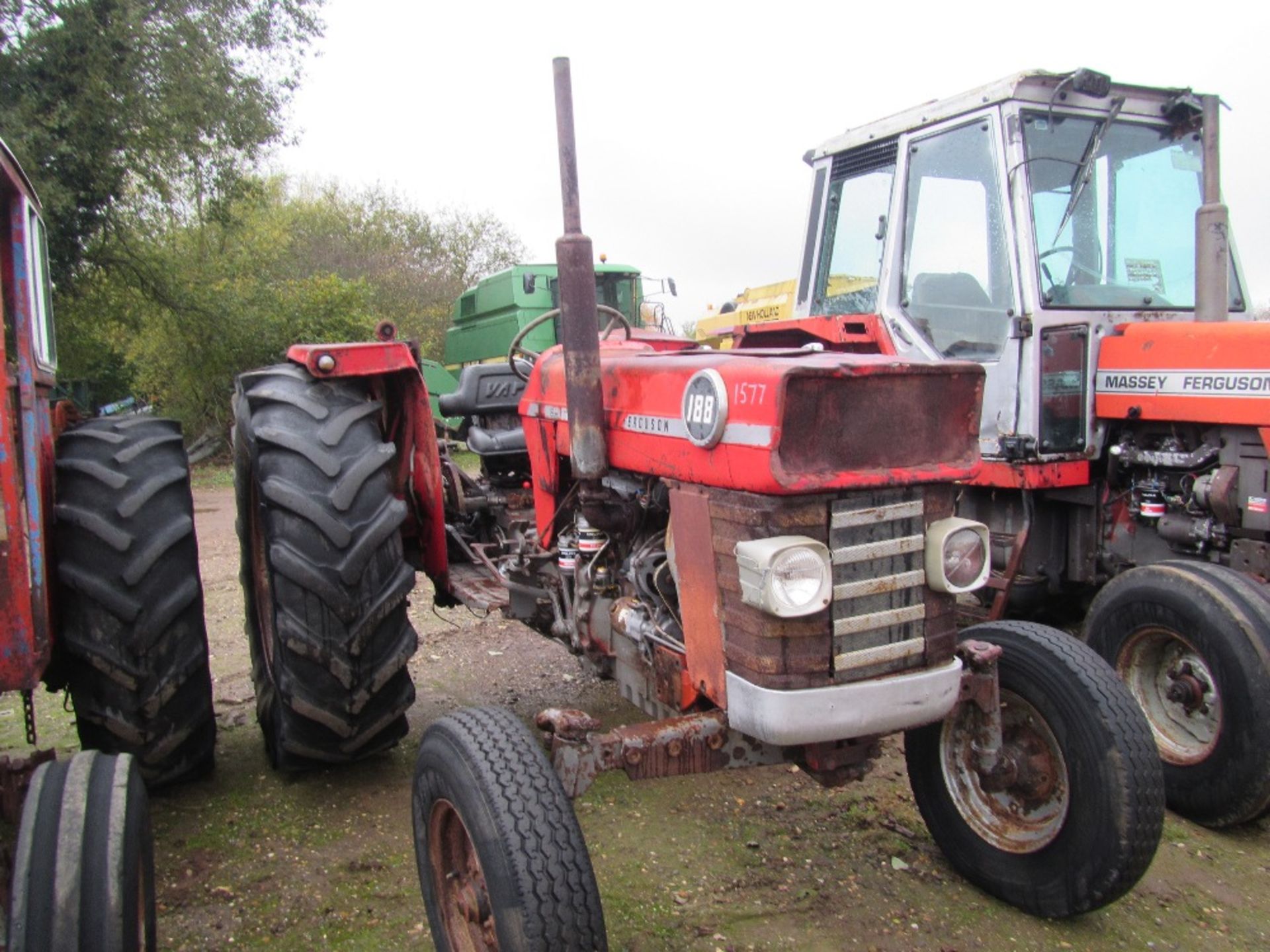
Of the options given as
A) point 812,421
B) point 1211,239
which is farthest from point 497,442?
point 1211,239

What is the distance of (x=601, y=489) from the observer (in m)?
2.96

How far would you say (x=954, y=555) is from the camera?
2.32 metres

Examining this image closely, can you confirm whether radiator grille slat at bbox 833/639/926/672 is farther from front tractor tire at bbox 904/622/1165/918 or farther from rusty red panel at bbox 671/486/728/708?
front tractor tire at bbox 904/622/1165/918

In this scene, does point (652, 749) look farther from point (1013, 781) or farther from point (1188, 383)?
point (1188, 383)

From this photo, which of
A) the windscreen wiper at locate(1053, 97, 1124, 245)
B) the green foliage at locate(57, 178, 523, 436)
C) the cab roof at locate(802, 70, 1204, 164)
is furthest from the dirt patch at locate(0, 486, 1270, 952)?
the green foliage at locate(57, 178, 523, 436)

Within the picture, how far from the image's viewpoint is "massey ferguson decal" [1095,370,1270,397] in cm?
363

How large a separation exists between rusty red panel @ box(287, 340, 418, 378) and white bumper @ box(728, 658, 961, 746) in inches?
69.0

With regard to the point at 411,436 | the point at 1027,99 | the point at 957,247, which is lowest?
the point at 411,436

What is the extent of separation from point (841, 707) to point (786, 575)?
0.33 meters

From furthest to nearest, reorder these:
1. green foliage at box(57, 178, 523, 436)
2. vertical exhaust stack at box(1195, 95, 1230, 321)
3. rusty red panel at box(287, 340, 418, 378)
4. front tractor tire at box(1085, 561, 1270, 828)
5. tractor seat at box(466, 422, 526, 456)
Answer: green foliage at box(57, 178, 523, 436), tractor seat at box(466, 422, 526, 456), vertical exhaust stack at box(1195, 95, 1230, 321), rusty red panel at box(287, 340, 418, 378), front tractor tire at box(1085, 561, 1270, 828)

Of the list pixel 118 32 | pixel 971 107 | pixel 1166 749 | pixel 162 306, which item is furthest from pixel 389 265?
pixel 1166 749

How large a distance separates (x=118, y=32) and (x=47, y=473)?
9885mm

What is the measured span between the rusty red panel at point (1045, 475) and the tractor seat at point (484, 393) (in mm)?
2192

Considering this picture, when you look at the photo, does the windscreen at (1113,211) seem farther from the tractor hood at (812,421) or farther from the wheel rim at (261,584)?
the wheel rim at (261,584)
